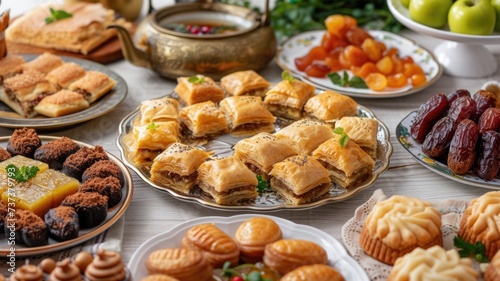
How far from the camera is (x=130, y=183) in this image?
2207 millimetres

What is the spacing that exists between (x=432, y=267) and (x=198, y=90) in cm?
142

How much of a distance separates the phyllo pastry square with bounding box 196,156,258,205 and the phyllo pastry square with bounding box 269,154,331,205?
0.29ft

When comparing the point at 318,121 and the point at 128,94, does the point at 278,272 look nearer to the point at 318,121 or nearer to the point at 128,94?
the point at 318,121

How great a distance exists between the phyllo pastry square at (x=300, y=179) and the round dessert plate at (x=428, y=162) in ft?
1.32

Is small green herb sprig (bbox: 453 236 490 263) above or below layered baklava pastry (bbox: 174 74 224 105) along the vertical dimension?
above

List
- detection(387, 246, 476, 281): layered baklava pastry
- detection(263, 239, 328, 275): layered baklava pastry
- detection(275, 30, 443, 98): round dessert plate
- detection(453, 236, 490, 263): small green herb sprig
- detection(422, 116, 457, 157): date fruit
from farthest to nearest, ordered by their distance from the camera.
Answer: detection(275, 30, 443, 98): round dessert plate → detection(422, 116, 457, 157): date fruit → detection(453, 236, 490, 263): small green herb sprig → detection(263, 239, 328, 275): layered baklava pastry → detection(387, 246, 476, 281): layered baklava pastry

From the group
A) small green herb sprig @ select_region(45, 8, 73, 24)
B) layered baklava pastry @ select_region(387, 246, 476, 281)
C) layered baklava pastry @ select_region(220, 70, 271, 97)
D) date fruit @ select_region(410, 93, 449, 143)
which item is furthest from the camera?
small green herb sprig @ select_region(45, 8, 73, 24)

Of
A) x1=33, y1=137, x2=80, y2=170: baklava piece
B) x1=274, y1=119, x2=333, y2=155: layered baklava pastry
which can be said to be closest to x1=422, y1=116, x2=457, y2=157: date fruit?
x1=274, y1=119, x2=333, y2=155: layered baklava pastry

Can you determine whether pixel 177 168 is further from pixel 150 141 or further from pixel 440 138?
pixel 440 138

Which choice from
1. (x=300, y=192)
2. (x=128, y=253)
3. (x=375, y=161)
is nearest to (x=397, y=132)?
(x=375, y=161)

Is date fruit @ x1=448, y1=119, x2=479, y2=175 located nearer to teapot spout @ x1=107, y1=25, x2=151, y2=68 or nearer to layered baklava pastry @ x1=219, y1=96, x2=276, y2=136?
layered baklava pastry @ x1=219, y1=96, x2=276, y2=136

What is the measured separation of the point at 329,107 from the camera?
8.95 feet

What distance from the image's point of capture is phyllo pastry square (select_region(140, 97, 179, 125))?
263 cm

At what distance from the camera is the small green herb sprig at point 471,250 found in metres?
1.91
